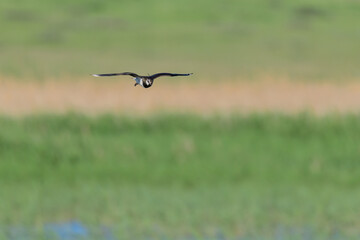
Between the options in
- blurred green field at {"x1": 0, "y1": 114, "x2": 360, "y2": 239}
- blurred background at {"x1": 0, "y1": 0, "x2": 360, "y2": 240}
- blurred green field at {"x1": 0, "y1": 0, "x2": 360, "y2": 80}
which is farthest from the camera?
blurred green field at {"x1": 0, "y1": 0, "x2": 360, "y2": 80}

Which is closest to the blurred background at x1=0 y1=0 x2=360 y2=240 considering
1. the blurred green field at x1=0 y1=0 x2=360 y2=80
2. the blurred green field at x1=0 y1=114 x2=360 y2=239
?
the blurred green field at x1=0 y1=114 x2=360 y2=239

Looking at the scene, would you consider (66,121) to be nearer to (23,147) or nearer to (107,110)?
(107,110)

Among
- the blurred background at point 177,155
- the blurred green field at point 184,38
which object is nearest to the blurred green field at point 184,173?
the blurred background at point 177,155

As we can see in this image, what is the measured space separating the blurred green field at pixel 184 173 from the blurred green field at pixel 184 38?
8883mm

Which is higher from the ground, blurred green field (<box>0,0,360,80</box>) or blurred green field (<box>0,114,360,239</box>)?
blurred green field (<box>0,0,360,80</box>)

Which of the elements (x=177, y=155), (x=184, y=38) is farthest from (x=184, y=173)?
(x=184, y=38)

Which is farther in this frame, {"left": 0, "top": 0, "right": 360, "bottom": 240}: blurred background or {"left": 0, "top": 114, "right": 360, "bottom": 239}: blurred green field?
{"left": 0, "top": 114, "right": 360, "bottom": 239}: blurred green field

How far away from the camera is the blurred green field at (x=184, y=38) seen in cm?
2906

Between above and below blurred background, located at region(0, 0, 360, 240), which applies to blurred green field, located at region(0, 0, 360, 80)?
above

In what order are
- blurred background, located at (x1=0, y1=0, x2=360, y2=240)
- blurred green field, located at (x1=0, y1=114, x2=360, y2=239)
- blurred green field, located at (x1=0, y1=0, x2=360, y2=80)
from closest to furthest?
blurred background, located at (x1=0, y1=0, x2=360, y2=240) < blurred green field, located at (x1=0, y1=114, x2=360, y2=239) < blurred green field, located at (x1=0, y1=0, x2=360, y2=80)

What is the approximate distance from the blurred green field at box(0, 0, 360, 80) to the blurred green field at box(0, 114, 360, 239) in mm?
8883

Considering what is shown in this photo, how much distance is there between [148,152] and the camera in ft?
46.3

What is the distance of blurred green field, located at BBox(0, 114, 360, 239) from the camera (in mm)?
10344

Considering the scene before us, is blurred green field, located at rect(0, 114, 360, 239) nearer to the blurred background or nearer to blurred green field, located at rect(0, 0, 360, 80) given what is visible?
the blurred background
